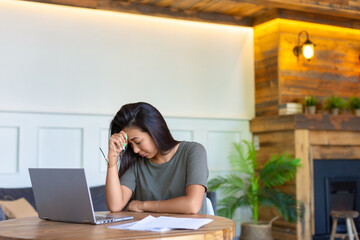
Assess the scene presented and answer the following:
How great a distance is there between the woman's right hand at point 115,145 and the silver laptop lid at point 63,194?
427 millimetres

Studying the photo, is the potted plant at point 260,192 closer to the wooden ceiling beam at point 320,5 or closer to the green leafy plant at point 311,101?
the green leafy plant at point 311,101

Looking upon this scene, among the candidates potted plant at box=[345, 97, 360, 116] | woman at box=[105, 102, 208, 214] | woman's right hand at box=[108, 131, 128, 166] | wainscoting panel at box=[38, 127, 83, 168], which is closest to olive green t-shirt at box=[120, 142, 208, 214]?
woman at box=[105, 102, 208, 214]

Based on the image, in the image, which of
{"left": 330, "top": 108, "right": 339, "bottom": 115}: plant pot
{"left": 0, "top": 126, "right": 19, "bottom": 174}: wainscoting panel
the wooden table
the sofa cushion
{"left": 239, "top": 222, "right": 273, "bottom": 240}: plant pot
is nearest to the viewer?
the wooden table

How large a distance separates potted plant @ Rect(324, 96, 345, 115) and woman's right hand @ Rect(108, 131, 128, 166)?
329 centimetres

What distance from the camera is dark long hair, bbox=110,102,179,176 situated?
2359 millimetres

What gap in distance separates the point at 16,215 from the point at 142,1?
2356mm

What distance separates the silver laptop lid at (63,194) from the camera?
5.92 feet

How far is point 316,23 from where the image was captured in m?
5.37

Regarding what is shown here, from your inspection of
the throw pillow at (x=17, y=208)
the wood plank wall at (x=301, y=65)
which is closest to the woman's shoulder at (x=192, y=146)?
the throw pillow at (x=17, y=208)

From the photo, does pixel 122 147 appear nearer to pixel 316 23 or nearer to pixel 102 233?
pixel 102 233

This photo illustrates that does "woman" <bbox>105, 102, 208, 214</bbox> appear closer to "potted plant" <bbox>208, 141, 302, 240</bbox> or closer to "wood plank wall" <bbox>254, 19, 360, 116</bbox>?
"potted plant" <bbox>208, 141, 302, 240</bbox>

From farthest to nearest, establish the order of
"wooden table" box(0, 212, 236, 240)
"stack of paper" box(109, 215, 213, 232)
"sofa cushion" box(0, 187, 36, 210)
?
"sofa cushion" box(0, 187, 36, 210) < "stack of paper" box(109, 215, 213, 232) < "wooden table" box(0, 212, 236, 240)

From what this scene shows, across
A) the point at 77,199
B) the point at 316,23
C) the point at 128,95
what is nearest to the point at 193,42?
the point at 128,95

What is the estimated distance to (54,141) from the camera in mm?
4461
